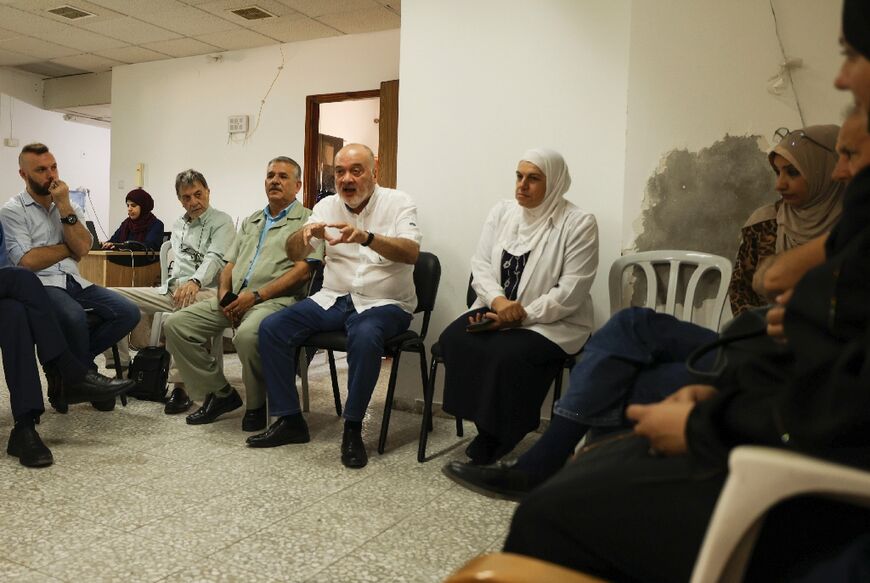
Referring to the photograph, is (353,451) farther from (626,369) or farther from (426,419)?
(626,369)

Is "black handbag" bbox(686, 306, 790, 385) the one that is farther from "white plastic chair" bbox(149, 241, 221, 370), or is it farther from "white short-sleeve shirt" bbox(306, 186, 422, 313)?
"white plastic chair" bbox(149, 241, 221, 370)

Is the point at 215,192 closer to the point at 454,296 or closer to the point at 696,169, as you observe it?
the point at 454,296

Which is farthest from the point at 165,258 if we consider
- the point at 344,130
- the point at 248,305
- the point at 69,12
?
the point at 344,130

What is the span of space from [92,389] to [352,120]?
18.6 feet

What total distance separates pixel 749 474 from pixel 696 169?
205cm

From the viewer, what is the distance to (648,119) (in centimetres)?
264

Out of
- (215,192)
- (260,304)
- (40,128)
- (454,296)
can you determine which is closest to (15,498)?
(260,304)

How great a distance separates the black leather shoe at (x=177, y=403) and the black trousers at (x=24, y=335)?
2.30ft

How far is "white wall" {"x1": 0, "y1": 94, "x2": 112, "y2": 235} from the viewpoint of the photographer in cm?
810

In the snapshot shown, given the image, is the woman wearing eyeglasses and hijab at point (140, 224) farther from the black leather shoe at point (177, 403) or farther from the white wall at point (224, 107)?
the black leather shoe at point (177, 403)

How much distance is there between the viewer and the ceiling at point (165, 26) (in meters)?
5.40

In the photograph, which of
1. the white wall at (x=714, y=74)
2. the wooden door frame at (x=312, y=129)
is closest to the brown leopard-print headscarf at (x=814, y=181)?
the white wall at (x=714, y=74)

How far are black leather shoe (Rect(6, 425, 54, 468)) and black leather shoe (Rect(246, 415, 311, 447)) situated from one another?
2.32 ft

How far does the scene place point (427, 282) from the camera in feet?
9.82
